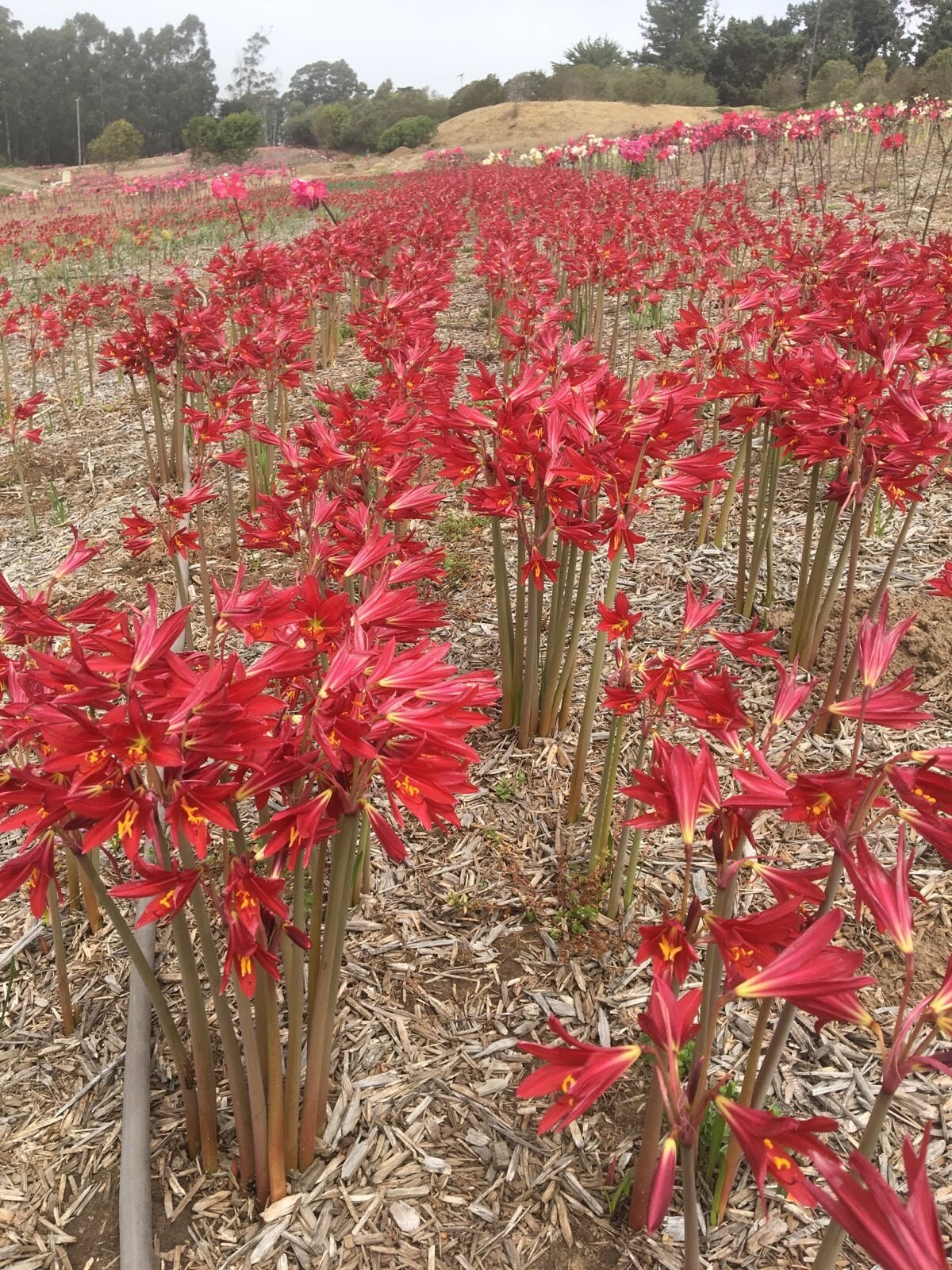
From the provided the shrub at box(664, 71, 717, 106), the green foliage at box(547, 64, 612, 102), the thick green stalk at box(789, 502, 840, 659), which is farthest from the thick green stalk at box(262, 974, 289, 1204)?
the green foliage at box(547, 64, 612, 102)

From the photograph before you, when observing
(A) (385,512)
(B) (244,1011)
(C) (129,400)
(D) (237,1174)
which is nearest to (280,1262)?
(D) (237,1174)

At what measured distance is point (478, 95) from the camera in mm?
60250

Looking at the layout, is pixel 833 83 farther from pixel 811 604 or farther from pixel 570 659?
pixel 570 659

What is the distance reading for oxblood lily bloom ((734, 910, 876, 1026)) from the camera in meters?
1.09

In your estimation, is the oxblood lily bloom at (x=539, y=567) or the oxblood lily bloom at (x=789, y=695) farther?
the oxblood lily bloom at (x=539, y=567)

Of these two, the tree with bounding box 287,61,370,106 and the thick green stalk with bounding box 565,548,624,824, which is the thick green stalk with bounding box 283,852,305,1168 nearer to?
the thick green stalk with bounding box 565,548,624,824

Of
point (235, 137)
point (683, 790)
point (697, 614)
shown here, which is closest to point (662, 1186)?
point (683, 790)

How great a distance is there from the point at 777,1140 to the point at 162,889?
963 millimetres

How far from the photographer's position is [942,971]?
2426 millimetres

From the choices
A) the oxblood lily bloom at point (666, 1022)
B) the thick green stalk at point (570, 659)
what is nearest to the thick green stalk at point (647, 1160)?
the oxblood lily bloom at point (666, 1022)

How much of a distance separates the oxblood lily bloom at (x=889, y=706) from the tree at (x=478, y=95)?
2744 inches

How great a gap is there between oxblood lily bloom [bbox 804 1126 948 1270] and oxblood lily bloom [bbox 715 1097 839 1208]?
12 cm

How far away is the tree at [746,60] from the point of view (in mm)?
51312

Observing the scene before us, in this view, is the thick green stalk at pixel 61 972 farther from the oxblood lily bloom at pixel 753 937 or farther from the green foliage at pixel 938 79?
the green foliage at pixel 938 79
